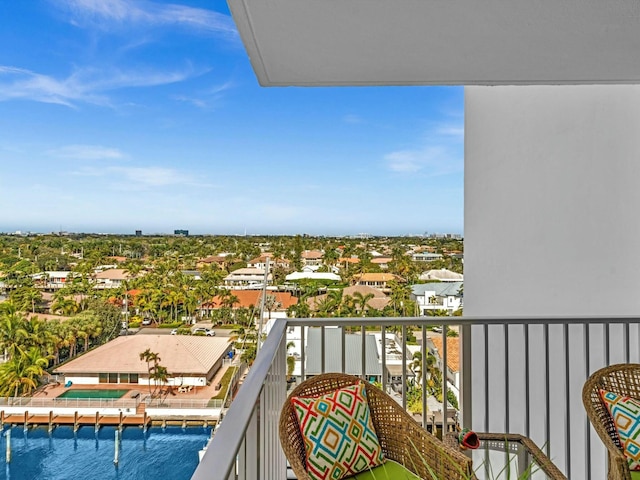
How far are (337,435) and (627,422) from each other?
4.17 feet

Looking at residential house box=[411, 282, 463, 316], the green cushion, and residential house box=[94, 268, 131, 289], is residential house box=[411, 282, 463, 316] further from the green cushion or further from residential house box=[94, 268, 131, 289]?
residential house box=[94, 268, 131, 289]

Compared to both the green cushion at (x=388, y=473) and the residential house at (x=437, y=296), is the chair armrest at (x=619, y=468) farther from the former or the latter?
the residential house at (x=437, y=296)

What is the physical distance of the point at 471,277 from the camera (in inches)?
165

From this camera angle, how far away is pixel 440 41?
209cm

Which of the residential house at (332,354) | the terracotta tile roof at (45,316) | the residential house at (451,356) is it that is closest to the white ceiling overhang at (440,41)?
the residential house at (332,354)

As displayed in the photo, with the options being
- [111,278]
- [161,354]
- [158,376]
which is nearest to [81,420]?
[158,376]

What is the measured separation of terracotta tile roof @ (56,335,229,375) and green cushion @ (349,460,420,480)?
7.59m

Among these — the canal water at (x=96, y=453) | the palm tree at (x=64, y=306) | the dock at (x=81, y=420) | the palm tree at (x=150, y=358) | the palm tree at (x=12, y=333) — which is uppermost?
the palm tree at (x=64, y=306)

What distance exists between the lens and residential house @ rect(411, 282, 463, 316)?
5385 mm

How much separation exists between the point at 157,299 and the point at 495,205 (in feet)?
24.6

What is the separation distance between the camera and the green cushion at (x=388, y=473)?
1.77 meters

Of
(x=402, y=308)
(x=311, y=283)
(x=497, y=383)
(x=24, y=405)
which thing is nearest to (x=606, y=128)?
(x=497, y=383)

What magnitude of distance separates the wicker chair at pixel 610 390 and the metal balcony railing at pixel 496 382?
0.84ft

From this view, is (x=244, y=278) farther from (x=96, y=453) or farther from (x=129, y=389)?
(x=96, y=453)
